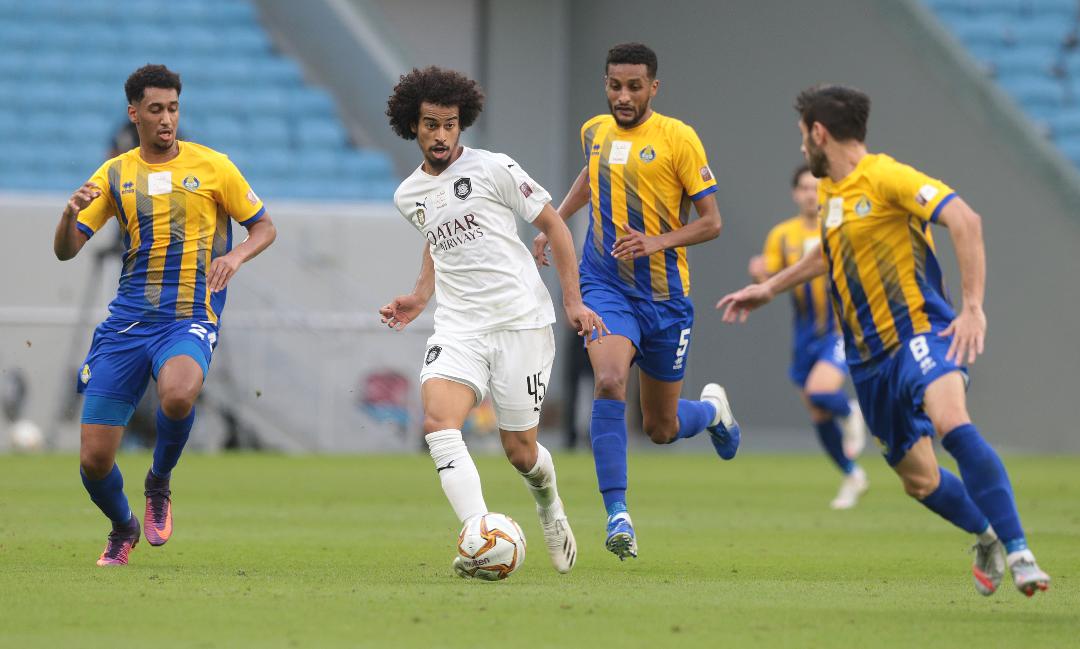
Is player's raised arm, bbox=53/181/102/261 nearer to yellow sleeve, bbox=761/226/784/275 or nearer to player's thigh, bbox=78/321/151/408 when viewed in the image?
player's thigh, bbox=78/321/151/408

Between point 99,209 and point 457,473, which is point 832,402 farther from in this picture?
point 99,209

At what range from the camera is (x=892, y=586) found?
278 inches

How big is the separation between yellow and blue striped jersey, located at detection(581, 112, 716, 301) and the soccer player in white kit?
102 cm

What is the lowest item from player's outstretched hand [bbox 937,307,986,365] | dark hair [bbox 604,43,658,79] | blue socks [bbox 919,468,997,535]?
blue socks [bbox 919,468,997,535]

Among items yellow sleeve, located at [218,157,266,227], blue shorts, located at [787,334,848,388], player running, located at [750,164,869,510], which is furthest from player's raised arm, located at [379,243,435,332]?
blue shorts, located at [787,334,848,388]

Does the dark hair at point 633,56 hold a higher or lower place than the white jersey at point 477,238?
higher

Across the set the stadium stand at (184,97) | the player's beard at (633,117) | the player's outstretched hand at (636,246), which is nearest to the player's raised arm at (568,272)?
the player's outstretched hand at (636,246)

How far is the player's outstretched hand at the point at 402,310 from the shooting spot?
742 centimetres

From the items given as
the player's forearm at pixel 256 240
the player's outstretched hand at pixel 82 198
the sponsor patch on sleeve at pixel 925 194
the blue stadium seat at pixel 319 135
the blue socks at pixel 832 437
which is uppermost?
the sponsor patch on sleeve at pixel 925 194

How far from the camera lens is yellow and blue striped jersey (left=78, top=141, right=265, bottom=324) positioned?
7805 millimetres

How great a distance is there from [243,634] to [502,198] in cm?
252

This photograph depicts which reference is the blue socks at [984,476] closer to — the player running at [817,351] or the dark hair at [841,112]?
the dark hair at [841,112]

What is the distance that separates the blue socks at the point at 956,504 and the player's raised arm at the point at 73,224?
370 centimetres

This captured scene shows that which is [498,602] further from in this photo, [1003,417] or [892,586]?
[1003,417]
